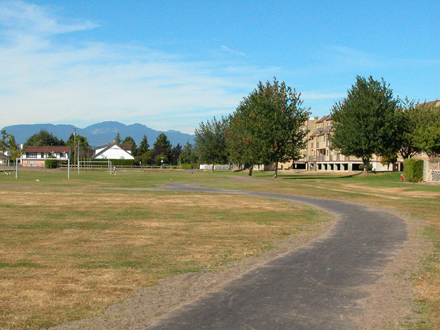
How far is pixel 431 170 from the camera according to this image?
45406 mm

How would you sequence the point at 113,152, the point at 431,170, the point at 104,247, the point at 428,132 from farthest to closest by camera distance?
the point at 113,152
the point at 428,132
the point at 431,170
the point at 104,247

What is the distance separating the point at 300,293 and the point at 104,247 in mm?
5796

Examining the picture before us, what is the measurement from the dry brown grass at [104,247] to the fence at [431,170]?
29373 millimetres

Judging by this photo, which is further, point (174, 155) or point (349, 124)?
point (174, 155)

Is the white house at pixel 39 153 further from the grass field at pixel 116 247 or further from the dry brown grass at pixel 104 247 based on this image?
the dry brown grass at pixel 104 247

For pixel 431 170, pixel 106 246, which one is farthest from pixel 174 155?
pixel 106 246

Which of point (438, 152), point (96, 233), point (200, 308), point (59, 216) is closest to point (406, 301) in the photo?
point (200, 308)

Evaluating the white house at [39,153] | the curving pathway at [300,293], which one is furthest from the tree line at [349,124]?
the white house at [39,153]

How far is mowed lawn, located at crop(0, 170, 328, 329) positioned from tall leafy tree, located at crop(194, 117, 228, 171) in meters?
68.3

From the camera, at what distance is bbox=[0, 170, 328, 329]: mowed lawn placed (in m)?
6.89

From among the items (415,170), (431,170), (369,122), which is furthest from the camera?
(369,122)

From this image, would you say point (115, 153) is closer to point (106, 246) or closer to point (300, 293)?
point (106, 246)

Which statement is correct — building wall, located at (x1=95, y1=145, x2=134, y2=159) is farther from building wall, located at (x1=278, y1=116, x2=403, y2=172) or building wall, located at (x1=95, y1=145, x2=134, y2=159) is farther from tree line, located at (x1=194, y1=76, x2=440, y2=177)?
tree line, located at (x1=194, y1=76, x2=440, y2=177)

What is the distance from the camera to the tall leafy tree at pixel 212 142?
90438mm
